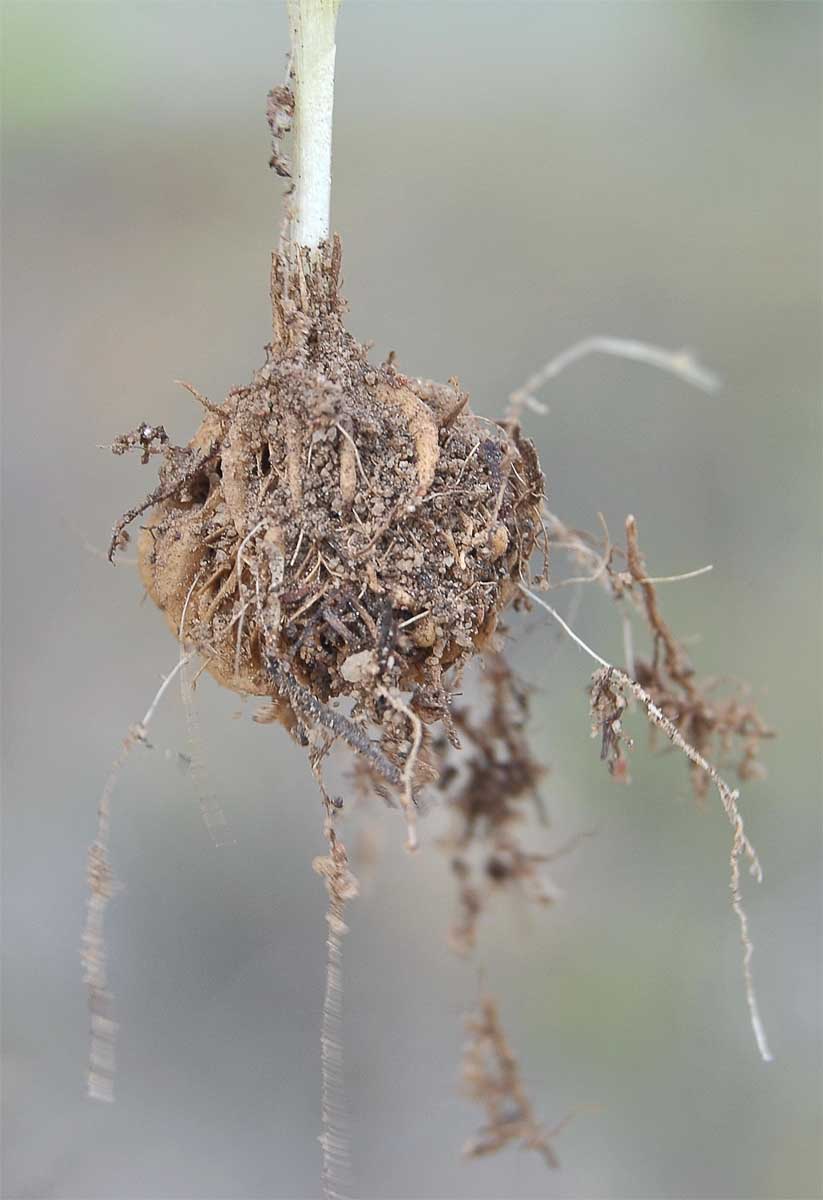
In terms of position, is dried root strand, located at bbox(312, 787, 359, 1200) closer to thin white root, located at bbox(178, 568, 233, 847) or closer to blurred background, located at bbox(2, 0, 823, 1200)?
thin white root, located at bbox(178, 568, 233, 847)

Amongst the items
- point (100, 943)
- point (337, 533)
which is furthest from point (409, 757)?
point (100, 943)

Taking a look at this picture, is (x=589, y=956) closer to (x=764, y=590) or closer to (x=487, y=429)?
(x=764, y=590)

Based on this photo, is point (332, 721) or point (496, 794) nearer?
point (332, 721)

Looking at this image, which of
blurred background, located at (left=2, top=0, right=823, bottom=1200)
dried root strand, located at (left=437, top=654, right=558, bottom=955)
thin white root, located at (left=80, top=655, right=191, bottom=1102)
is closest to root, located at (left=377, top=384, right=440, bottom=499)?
thin white root, located at (left=80, top=655, right=191, bottom=1102)

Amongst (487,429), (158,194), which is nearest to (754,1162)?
(487,429)

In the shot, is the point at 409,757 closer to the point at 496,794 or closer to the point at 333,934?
the point at 333,934

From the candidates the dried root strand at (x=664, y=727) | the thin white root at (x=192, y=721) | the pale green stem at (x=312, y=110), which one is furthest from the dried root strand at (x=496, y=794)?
the pale green stem at (x=312, y=110)
